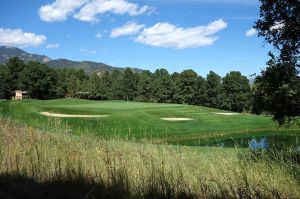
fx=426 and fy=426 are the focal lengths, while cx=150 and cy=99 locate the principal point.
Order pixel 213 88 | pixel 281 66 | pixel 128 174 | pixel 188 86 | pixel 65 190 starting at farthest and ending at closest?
pixel 188 86 < pixel 213 88 < pixel 281 66 < pixel 128 174 < pixel 65 190

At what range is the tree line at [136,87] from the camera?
87125mm

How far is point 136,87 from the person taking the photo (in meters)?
101

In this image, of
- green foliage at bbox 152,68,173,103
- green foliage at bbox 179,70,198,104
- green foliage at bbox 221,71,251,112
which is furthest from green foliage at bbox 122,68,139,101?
green foliage at bbox 221,71,251,112

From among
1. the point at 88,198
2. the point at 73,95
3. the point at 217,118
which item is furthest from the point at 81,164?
the point at 73,95

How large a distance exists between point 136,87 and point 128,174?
312 ft

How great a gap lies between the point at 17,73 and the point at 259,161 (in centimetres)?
10492

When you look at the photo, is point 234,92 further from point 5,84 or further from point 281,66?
point 281,66

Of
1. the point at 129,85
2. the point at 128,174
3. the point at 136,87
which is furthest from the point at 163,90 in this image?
the point at 128,174

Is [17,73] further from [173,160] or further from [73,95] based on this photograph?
[173,160]

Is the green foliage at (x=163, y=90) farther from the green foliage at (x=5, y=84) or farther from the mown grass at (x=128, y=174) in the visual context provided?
the mown grass at (x=128, y=174)

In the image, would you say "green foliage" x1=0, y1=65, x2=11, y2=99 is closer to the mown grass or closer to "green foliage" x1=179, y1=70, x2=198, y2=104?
"green foliage" x1=179, y1=70, x2=198, y2=104

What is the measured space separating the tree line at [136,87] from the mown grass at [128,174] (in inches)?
3092

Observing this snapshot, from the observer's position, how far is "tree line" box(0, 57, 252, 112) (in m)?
87.1

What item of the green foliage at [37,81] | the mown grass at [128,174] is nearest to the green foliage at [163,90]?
the green foliage at [37,81]
